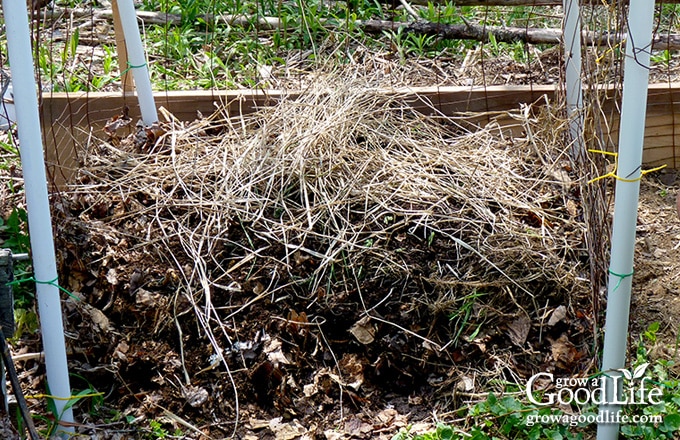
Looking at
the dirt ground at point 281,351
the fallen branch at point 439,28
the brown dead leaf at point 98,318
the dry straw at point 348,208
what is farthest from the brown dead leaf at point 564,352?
the fallen branch at point 439,28

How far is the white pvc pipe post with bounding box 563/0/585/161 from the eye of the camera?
3037 millimetres

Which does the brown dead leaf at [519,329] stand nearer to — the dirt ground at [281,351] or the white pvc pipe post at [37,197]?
the dirt ground at [281,351]

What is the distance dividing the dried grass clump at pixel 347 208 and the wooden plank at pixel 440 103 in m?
0.14

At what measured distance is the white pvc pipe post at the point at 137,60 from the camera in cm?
306

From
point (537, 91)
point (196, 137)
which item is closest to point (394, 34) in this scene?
point (537, 91)

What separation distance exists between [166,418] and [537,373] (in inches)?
47.0

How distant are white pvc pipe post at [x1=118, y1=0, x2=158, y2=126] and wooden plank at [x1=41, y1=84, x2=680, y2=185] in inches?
7.9

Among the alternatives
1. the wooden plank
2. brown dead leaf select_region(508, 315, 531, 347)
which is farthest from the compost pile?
the wooden plank

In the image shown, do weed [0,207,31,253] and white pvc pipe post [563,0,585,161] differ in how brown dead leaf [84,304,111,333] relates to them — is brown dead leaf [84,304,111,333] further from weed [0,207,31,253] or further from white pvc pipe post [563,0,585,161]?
white pvc pipe post [563,0,585,161]

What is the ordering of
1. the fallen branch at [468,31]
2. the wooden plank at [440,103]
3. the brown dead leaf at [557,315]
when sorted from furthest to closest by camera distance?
the fallen branch at [468,31] → the wooden plank at [440,103] → the brown dead leaf at [557,315]

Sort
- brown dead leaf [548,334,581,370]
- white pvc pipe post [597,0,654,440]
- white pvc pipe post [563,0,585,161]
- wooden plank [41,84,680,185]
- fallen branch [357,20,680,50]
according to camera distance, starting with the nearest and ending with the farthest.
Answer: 1. white pvc pipe post [597,0,654,440]
2. brown dead leaf [548,334,581,370]
3. white pvc pipe post [563,0,585,161]
4. wooden plank [41,84,680,185]
5. fallen branch [357,20,680,50]

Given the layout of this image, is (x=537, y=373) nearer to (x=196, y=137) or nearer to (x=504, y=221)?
(x=504, y=221)

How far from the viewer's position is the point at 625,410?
7.59 ft

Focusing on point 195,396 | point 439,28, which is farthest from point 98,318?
point 439,28
